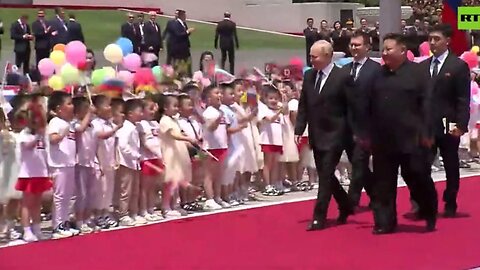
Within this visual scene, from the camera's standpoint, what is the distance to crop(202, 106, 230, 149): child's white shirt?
36.6 feet

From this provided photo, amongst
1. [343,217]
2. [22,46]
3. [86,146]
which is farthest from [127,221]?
[22,46]

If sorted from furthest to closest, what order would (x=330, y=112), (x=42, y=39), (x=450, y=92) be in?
(x=42, y=39)
(x=450, y=92)
(x=330, y=112)

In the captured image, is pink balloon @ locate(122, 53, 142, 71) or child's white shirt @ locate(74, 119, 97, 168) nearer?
child's white shirt @ locate(74, 119, 97, 168)

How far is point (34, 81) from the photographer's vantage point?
12.2 meters

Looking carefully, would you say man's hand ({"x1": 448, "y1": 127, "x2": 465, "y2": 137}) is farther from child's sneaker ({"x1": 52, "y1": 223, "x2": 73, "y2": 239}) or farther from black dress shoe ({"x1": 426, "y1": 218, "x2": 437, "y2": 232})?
child's sneaker ({"x1": 52, "y1": 223, "x2": 73, "y2": 239})

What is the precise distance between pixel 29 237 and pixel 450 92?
15.5 ft

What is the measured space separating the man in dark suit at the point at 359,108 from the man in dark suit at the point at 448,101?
646mm

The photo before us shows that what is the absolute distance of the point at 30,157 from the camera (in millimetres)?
9266

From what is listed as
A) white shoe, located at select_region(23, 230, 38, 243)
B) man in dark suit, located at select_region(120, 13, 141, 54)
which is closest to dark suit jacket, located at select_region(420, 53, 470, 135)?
white shoe, located at select_region(23, 230, 38, 243)

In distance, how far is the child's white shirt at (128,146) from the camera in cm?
1016

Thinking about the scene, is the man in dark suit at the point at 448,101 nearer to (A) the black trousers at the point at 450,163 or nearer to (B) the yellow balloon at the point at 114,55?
(A) the black trousers at the point at 450,163

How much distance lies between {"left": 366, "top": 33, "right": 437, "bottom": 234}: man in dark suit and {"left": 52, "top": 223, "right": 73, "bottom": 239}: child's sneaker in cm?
312

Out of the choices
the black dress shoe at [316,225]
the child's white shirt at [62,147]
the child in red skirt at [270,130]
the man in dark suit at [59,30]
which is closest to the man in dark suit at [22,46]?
the man in dark suit at [59,30]

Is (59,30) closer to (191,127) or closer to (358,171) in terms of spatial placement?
(191,127)
